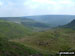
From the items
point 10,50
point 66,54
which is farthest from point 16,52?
point 66,54

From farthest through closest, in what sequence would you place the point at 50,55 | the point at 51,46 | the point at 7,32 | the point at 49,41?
the point at 7,32 < the point at 49,41 < the point at 51,46 < the point at 50,55

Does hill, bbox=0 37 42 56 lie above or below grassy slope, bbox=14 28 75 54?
above

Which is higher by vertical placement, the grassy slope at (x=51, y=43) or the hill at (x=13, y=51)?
the hill at (x=13, y=51)

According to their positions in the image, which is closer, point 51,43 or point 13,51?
point 13,51

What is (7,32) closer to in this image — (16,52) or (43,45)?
(43,45)

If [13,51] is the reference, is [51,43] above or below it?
below

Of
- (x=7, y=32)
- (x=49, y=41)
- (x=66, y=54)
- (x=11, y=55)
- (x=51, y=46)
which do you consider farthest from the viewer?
(x=7, y=32)

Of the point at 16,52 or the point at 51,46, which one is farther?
the point at 51,46

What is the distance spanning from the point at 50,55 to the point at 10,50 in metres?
17.5

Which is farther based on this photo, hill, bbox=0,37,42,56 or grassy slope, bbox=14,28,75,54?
grassy slope, bbox=14,28,75,54

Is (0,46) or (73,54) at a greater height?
(0,46)

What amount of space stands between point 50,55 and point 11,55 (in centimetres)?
1797

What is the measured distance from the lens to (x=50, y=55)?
77.1 meters

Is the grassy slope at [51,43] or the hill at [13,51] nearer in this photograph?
the hill at [13,51]
